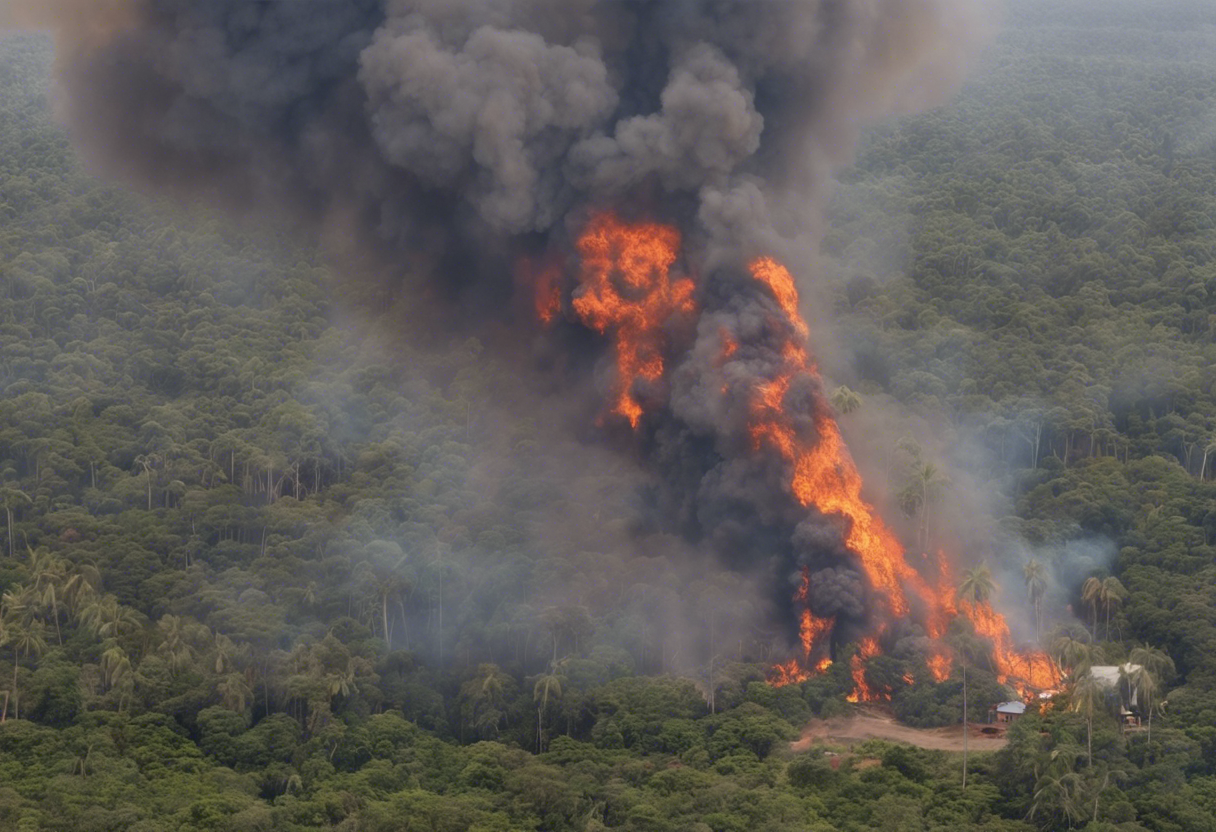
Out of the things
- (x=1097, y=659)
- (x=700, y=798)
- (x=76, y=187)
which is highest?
(x=76, y=187)

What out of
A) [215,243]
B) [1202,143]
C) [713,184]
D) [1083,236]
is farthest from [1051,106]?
[713,184]

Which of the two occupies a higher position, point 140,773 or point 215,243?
point 215,243

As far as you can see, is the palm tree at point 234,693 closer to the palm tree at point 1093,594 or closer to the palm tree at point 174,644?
the palm tree at point 174,644

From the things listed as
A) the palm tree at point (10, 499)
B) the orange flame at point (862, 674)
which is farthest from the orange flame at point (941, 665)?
the palm tree at point (10, 499)

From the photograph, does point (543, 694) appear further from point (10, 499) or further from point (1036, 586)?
point (10, 499)

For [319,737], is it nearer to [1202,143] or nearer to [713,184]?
[713,184]

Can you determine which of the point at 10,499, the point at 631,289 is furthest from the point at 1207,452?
the point at 10,499

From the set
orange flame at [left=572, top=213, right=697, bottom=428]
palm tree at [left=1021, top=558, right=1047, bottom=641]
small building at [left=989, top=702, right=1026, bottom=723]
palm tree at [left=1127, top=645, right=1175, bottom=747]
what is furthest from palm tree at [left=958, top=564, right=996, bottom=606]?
orange flame at [left=572, top=213, right=697, bottom=428]
